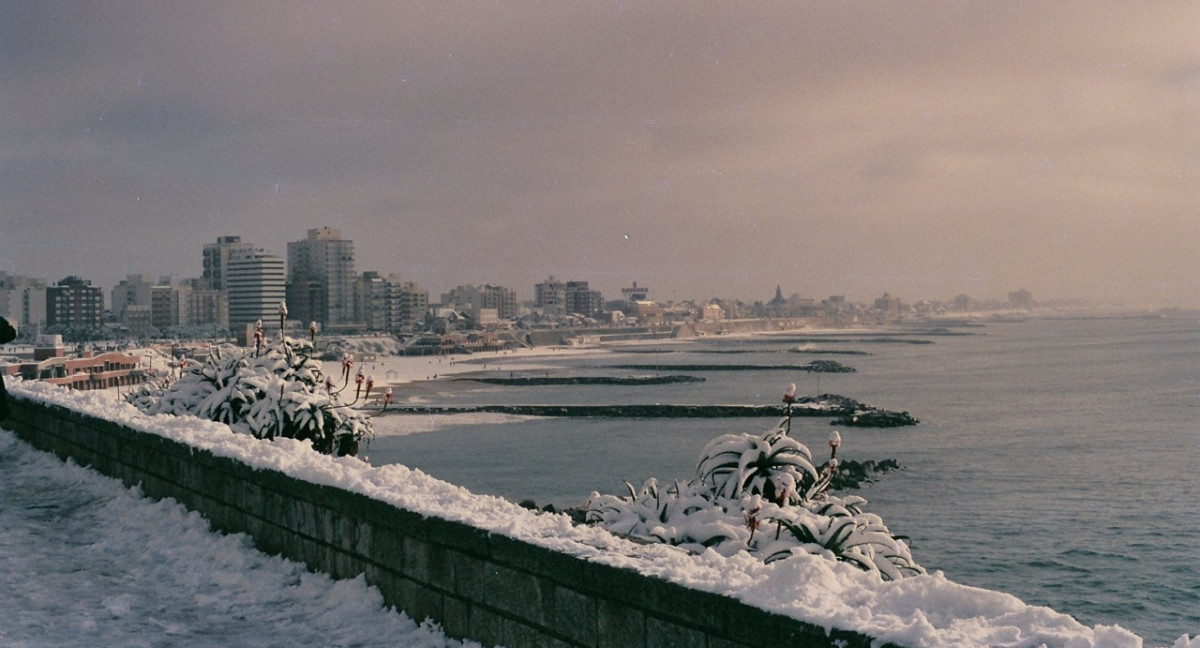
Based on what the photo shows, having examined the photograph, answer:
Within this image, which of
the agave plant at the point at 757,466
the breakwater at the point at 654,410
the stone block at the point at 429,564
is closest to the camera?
the stone block at the point at 429,564

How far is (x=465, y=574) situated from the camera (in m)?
6.27

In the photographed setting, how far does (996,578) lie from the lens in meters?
25.3

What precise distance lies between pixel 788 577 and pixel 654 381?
316 ft

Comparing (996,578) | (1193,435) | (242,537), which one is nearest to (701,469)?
(242,537)

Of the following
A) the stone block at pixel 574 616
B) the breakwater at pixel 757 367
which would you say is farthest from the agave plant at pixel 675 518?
the breakwater at pixel 757 367

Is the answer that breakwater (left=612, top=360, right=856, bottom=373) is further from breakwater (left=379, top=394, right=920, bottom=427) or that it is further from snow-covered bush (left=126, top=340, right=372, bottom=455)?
snow-covered bush (left=126, top=340, right=372, bottom=455)

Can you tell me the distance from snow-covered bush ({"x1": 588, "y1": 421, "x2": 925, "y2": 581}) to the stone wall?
4.51 feet

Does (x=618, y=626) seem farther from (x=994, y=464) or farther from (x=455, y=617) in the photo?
(x=994, y=464)

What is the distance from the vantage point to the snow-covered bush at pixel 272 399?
45.0ft

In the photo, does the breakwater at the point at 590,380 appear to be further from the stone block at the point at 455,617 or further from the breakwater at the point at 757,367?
the stone block at the point at 455,617

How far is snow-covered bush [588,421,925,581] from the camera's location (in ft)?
24.6

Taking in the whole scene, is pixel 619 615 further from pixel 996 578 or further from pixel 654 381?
pixel 654 381

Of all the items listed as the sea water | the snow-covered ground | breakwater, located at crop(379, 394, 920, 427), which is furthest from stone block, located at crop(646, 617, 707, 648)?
breakwater, located at crop(379, 394, 920, 427)

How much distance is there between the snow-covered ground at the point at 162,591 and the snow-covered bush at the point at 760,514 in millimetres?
2293
